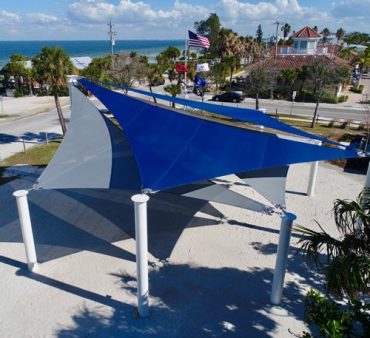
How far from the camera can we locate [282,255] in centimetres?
830

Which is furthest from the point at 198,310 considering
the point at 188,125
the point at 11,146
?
the point at 11,146

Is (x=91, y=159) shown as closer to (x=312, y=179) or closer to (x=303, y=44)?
(x=312, y=179)

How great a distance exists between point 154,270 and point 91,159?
3919 mm

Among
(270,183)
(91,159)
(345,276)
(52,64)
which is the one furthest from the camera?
(52,64)

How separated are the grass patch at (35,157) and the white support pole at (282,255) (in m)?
15.2

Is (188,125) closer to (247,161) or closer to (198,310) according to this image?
(247,161)

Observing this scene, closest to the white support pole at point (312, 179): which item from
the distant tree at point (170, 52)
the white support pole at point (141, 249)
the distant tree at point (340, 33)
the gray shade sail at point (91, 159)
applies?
the gray shade sail at point (91, 159)

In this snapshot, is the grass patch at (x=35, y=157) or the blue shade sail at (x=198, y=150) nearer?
the blue shade sail at (x=198, y=150)

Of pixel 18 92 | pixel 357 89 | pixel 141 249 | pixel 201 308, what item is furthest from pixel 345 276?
pixel 357 89

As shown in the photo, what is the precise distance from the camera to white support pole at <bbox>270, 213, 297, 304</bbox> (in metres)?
8.02

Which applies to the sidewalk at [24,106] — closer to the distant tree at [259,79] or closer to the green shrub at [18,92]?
the green shrub at [18,92]

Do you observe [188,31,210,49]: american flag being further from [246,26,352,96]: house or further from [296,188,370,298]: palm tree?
[246,26,352,96]: house

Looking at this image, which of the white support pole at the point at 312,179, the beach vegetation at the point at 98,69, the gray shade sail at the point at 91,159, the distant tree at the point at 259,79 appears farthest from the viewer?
the distant tree at the point at 259,79

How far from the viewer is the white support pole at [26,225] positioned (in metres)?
9.24
